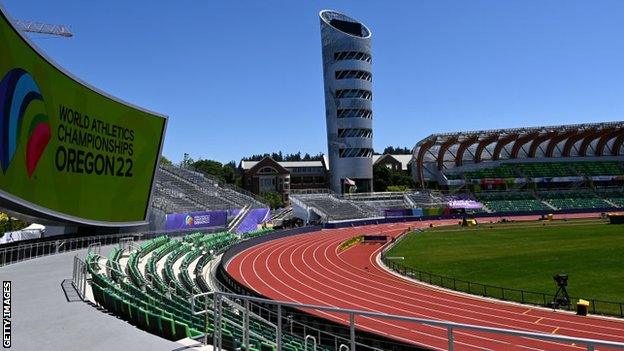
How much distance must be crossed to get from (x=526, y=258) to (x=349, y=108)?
69.4m

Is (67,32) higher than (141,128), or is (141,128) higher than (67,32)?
(67,32)

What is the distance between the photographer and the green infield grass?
2608cm

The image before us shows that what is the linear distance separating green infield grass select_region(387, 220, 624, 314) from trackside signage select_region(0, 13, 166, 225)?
67.0 feet

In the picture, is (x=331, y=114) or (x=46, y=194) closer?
(x=46, y=194)

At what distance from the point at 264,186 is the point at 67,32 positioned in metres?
60.6

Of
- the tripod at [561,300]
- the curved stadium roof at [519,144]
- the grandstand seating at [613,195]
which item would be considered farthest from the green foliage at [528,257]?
the grandstand seating at [613,195]

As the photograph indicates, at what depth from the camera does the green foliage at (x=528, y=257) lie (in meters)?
26.9

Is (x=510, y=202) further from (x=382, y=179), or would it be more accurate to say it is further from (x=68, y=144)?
(x=68, y=144)

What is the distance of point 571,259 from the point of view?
34562 millimetres

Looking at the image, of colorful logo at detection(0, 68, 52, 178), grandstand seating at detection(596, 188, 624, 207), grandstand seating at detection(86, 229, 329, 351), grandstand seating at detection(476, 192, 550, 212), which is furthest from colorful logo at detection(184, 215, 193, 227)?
grandstand seating at detection(596, 188, 624, 207)

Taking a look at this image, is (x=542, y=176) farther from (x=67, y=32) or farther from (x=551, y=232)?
(x=67, y=32)

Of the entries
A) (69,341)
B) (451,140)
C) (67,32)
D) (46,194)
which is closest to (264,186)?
(451,140)

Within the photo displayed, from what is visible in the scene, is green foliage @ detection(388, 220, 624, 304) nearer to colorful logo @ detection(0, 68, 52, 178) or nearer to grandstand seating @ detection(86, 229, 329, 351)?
grandstand seating @ detection(86, 229, 329, 351)

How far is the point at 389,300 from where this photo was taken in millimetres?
24422
